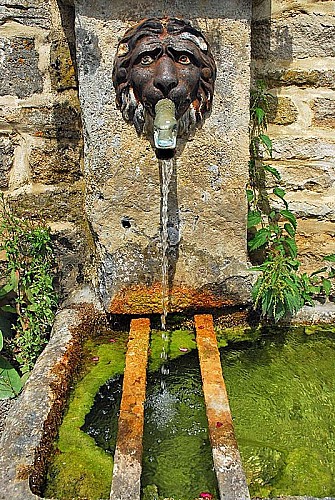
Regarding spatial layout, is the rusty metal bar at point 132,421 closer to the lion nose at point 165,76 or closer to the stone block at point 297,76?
the lion nose at point 165,76

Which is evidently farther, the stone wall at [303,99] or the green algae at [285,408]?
the stone wall at [303,99]

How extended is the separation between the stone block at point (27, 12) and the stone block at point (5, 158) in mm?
398

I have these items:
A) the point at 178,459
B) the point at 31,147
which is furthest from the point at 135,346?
the point at 31,147

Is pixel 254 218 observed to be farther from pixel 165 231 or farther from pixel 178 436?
pixel 178 436

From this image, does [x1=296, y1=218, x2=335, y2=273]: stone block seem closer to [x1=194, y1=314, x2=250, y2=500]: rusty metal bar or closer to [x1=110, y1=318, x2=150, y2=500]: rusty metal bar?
[x1=194, y1=314, x2=250, y2=500]: rusty metal bar

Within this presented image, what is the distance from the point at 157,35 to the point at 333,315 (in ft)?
3.48

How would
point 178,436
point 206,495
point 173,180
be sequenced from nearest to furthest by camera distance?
1. point 206,495
2. point 178,436
3. point 173,180

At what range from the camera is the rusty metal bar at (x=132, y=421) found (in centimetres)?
114

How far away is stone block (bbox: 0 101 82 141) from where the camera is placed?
6.63ft

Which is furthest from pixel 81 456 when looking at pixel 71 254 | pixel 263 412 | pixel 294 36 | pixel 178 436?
pixel 294 36

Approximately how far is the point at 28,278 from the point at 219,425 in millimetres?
1040

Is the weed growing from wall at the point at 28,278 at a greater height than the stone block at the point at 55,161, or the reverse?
the stone block at the point at 55,161

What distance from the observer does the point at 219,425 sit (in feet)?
4.33

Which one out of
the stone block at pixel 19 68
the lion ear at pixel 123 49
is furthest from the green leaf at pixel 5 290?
the lion ear at pixel 123 49
